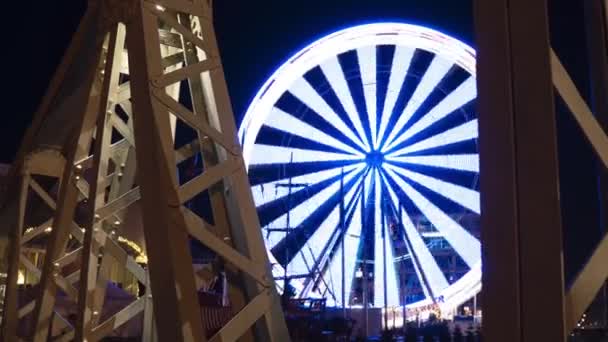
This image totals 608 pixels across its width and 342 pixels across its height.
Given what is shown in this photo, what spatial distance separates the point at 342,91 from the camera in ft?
62.4

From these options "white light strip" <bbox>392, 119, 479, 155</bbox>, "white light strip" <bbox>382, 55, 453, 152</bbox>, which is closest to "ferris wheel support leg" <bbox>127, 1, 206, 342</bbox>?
"white light strip" <bbox>392, 119, 479, 155</bbox>

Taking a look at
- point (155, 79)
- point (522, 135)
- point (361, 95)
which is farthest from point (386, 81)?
point (522, 135)

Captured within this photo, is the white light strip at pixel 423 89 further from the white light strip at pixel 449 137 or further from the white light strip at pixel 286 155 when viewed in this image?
the white light strip at pixel 286 155

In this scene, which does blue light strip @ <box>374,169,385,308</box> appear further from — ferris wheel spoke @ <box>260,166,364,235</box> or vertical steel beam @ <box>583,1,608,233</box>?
vertical steel beam @ <box>583,1,608,233</box>

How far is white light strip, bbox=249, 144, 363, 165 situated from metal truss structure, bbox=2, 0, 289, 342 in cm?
1298

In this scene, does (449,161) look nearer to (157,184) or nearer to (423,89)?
(423,89)

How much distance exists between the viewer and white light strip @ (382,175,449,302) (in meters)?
17.8

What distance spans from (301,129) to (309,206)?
2111 millimetres

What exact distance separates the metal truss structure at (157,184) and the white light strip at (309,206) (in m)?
13.2

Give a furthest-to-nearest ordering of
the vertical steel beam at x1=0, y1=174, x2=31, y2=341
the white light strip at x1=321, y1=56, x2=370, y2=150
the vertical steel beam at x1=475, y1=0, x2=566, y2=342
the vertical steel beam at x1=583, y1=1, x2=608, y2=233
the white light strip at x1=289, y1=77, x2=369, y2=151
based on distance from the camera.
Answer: the white light strip at x1=321, y1=56, x2=370, y2=150
the white light strip at x1=289, y1=77, x2=369, y2=151
the vertical steel beam at x1=0, y1=174, x2=31, y2=341
the vertical steel beam at x1=583, y1=1, x2=608, y2=233
the vertical steel beam at x1=475, y1=0, x2=566, y2=342

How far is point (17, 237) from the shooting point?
16.5 ft

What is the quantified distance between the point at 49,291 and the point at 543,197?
348 cm

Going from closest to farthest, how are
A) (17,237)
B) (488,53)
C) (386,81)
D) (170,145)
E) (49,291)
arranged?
(488,53) < (170,145) < (49,291) < (17,237) < (386,81)

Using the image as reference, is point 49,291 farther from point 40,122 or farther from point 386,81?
point 386,81
